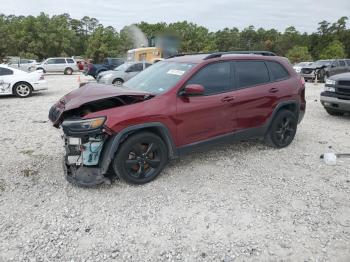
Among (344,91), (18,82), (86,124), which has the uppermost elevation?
(344,91)

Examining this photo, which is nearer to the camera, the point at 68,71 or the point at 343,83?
the point at 343,83

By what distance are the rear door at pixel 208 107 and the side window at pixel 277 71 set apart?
1.02 m

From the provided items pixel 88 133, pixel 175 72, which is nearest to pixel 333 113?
pixel 175 72

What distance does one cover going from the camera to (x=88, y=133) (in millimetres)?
4055

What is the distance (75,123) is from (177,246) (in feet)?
6.36

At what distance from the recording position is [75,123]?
13.5 feet

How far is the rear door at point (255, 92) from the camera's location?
17.3 feet

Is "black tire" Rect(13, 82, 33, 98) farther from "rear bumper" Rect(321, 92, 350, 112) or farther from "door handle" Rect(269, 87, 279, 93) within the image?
"rear bumper" Rect(321, 92, 350, 112)

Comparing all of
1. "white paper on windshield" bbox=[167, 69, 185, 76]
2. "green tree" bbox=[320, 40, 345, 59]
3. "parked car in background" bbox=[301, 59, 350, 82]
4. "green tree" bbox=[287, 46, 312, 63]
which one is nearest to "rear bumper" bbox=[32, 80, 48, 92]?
"white paper on windshield" bbox=[167, 69, 185, 76]

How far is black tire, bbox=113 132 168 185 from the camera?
4266 millimetres

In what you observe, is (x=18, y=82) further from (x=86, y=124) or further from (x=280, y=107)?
(x=280, y=107)

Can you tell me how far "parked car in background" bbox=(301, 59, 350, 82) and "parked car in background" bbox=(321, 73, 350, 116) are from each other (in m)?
12.2

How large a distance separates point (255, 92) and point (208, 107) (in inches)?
41.1

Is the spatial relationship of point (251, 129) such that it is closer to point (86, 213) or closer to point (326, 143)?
point (326, 143)
